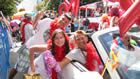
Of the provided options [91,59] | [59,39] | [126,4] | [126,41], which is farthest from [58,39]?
[126,4]

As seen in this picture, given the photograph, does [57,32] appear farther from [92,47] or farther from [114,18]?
[114,18]

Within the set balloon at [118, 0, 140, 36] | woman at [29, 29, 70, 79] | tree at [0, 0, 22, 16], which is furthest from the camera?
tree at [0, 0, 22, 16]

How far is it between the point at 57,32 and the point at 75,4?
3.22 meters

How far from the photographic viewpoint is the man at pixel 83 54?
92.5 inches

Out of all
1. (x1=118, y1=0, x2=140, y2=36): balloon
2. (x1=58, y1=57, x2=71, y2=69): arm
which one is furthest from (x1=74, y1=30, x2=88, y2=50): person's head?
(x1=118, y1=0, x2=140, y2=36): balloon

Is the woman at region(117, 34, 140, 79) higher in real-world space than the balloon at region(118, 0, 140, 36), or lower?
lower

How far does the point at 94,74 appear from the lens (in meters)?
1.92

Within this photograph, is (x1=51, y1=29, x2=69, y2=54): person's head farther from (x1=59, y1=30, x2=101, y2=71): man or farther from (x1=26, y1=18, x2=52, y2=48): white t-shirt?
(x1=26, y1=18, x2=52, y2=48): white t-shirt

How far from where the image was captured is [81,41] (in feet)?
8.02

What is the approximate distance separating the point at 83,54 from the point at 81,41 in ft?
0.52

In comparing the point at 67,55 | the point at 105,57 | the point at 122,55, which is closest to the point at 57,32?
the point at 67,55

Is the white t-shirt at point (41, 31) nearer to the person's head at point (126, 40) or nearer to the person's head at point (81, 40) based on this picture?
the person's head at point (81, 40)

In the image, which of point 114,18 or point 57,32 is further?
point 114,18

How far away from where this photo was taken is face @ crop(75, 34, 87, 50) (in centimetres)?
245
